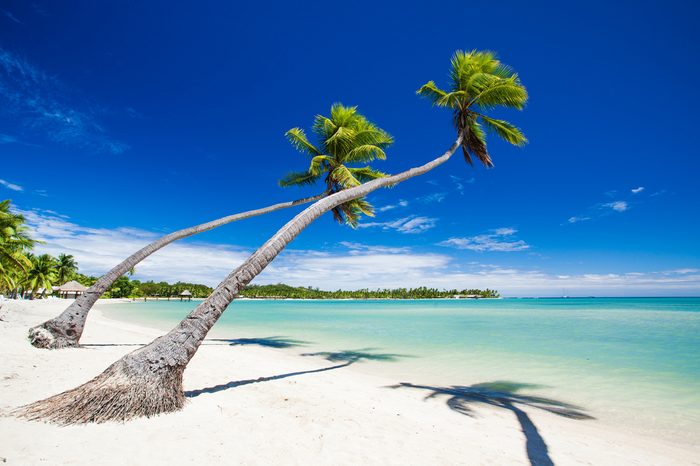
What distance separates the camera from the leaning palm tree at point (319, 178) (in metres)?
8.31

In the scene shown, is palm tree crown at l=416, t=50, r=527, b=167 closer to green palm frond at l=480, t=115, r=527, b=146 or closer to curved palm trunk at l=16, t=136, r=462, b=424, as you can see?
green palm frond at l=480, t=115, r=527, b=146

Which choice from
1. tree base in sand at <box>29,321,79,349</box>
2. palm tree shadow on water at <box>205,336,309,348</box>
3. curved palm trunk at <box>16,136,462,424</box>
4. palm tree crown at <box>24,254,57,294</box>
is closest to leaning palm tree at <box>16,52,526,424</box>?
curved palm trunk at <box>16,136,462,424</box>

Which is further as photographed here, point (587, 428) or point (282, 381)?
point (282, 381)

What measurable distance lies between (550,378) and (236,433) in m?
8.42

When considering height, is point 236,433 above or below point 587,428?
above

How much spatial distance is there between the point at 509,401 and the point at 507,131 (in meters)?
7.02

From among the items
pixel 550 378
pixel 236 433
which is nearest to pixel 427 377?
pixel 550 378

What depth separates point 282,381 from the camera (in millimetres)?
6781

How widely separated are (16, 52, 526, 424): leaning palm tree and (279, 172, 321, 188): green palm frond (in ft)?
23.8

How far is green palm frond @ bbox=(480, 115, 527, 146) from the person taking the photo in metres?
9.39

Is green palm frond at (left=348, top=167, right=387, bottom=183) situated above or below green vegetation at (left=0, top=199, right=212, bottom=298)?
above

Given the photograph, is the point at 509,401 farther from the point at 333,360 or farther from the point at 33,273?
the point at 33,273

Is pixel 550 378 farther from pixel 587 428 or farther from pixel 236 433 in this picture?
pixel 236 433

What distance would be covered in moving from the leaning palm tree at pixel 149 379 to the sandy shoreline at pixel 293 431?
15 centimetres
